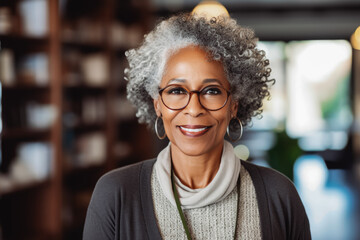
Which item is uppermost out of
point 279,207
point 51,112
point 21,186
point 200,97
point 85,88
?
point 85,88

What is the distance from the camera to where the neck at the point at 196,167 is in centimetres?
138

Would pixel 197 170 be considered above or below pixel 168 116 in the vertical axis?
below

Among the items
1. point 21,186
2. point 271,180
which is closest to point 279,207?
point 271,180

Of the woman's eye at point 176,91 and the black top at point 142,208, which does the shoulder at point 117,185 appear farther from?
the woman's eye at point 176,91

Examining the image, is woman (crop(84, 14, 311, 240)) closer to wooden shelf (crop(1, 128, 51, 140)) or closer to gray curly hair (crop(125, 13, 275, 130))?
gray curly hair (crop(125, 13, 275, 130))

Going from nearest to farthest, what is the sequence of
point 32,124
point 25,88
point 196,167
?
point 196,167 < point 25,88 < point 32,124

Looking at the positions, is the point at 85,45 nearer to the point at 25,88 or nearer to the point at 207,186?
the point at 25,88

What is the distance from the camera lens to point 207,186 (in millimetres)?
1331

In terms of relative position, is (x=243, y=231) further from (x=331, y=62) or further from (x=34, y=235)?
(x=331, y=62)

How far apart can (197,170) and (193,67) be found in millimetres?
345

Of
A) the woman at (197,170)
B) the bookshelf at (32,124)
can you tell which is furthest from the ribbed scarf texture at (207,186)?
the bookshelf at (32,124)

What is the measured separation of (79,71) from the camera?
13.8ft

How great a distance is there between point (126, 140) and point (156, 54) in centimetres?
431

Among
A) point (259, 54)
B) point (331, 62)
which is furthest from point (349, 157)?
point (259, 54)
